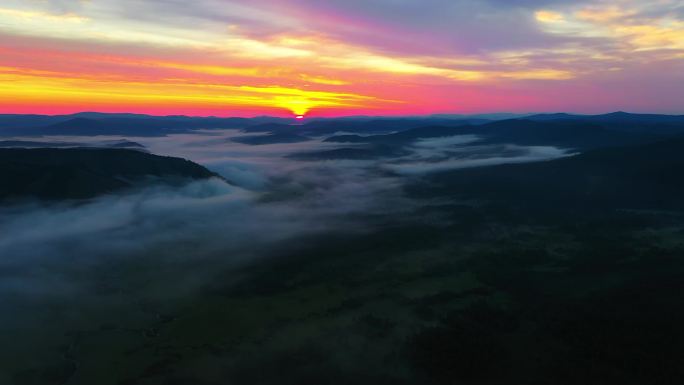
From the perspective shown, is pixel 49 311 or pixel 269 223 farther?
pixel 269 223

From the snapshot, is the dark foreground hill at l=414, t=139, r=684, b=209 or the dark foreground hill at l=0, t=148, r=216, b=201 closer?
the dark foreground hill at l=0, t=148, r=216, b=201

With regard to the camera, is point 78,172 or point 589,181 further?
point 589,181

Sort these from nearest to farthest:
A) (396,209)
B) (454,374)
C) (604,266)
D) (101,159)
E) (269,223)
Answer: (454,374), (604,266), (269,223), (396,209), (101,159)

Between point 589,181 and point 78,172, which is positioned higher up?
point 78,172

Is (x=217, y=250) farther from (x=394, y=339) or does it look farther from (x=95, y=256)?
(x=394, y=339)

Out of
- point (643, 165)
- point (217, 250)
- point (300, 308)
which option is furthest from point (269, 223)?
point (643, 165)
